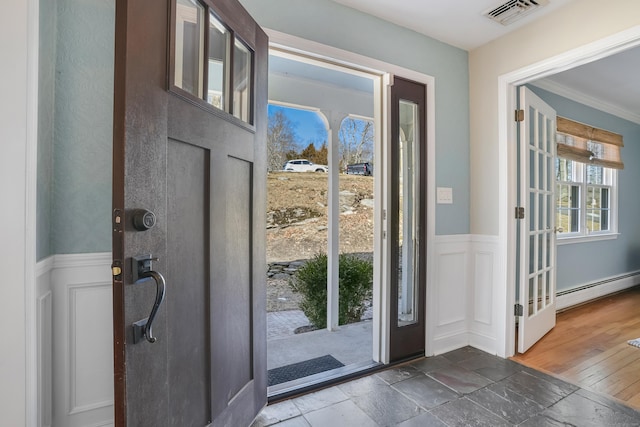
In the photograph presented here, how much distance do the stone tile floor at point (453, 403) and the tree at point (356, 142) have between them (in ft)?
10.4

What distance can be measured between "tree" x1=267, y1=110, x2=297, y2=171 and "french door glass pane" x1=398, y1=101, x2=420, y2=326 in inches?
80.5

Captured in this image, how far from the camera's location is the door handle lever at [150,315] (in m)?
0.91

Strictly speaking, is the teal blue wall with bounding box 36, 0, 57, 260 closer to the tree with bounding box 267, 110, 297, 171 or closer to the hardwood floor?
the tree with bounding box 267, 110, 297, 171

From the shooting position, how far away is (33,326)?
3.64 ft

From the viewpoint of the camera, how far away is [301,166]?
4.36 metres

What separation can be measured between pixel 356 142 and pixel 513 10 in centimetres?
272

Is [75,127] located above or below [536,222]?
above

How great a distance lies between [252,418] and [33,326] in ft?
3.46

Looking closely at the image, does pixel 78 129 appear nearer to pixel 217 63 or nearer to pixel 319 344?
pixel 217 63

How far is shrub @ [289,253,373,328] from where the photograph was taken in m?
3.71

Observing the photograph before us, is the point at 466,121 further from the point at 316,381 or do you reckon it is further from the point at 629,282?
the point at 629,282

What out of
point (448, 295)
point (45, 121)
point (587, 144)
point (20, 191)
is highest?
point (587, 144)

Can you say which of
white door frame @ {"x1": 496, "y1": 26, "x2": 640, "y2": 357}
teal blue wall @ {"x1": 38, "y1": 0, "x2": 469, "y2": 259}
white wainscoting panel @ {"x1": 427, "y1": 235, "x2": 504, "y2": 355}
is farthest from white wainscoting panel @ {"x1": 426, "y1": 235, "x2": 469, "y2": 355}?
teal blue wall @ {"x1": 38, "y1": 0, "x2": 469, "y2": 259}

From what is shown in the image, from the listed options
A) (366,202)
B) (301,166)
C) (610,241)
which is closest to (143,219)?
(301,166)
